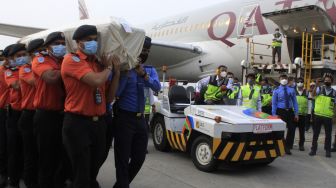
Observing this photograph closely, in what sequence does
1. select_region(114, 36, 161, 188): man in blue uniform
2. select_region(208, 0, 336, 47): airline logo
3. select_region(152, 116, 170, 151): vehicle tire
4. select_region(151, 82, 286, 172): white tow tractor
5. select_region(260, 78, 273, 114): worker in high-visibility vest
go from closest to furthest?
1. select_region(114, 36, 161, 188): man in blue uniform
2. select_region(151, 82, 286, 172): white tow tractor
3. select_region(152, 116, 170, 151): vehicle tire
4. select_region(260, 78, 273, 114): worker in high-visibility vest
5. select_region(208, 0, 336, 47): airline logo

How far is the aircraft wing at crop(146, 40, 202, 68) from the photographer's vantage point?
16359 mm

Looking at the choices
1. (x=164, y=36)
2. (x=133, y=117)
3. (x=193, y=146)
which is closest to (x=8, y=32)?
(x=164, y=36)

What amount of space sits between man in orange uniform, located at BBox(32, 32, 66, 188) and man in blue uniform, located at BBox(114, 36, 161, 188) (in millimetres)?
645

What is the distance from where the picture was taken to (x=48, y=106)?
403 cm

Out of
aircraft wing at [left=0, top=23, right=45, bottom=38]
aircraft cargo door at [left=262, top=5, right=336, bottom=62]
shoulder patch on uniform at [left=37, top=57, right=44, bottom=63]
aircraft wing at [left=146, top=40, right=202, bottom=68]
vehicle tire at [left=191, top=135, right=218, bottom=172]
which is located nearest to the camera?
shoulder patch on uniform at [left=37, top=57, right=44, bottom=63]

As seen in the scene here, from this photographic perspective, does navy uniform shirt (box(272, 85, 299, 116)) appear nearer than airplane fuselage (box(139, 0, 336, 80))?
Yes

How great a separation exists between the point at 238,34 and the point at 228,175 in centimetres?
987

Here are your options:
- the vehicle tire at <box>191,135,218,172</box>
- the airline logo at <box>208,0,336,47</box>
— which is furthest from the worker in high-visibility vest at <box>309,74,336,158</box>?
the airline logo at <box>208,0,336,47</box>

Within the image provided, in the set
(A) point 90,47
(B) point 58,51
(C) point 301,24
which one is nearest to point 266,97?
(C) point 301,24

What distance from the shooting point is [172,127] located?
23.3 feet

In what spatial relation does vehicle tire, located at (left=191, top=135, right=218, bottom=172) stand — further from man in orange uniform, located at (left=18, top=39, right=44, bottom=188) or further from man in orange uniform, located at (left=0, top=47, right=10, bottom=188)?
man in orange uniform, located at (left=0, top=47, right=10, bottom=188)

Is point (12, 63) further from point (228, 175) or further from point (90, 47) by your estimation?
point (228, 175)

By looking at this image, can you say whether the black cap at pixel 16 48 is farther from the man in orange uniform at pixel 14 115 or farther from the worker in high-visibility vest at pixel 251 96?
the worker in high-visibility vest at pixel 251 96

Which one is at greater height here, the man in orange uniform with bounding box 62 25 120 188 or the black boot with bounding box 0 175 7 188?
the man in orange uniform with bounding box 62 25 120 188
